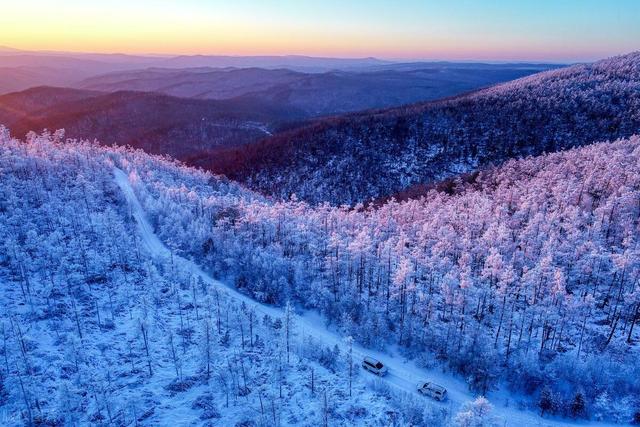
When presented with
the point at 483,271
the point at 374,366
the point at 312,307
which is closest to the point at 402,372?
the point at 374,366

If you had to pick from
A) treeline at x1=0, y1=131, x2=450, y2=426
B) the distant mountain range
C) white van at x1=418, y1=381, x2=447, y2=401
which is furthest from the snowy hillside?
the distant mountain range

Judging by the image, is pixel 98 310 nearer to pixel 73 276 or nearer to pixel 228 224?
pixel 73 276

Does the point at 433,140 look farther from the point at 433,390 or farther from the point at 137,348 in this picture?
the point at 137,348

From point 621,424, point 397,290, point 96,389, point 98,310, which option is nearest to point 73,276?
point 98,310

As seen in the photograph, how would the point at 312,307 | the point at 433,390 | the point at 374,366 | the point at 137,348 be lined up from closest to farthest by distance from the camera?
the point at 433,390
the point at 374,366
the point at 137,348
the point at 312,307

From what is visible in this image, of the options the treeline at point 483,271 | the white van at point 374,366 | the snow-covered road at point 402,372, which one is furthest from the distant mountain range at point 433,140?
the white van at point 374,366

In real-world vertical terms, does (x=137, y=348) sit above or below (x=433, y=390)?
above
